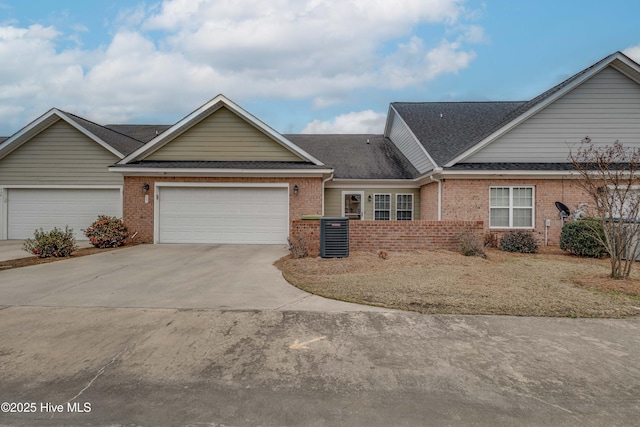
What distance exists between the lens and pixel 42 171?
1424 cm

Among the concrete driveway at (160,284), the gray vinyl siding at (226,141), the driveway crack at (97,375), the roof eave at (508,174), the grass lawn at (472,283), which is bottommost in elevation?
the driveway crack at (97,375)

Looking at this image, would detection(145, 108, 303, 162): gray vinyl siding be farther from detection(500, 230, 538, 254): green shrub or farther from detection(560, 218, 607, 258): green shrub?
detection(560, 218, 607, 258): green shrub

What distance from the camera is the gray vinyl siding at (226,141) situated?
13.5m

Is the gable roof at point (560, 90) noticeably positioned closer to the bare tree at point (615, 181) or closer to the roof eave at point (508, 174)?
the roof eave at point (508, 174)

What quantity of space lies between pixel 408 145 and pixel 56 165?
1621cm

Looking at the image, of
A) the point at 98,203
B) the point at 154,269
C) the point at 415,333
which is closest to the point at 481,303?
the point at 415,333

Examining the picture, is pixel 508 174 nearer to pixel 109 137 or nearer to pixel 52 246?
pixel 52 246

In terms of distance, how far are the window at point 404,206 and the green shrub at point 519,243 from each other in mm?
5044

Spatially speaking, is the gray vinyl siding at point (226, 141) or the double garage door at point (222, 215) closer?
the double garage door at point (222, 215)

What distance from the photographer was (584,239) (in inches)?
381

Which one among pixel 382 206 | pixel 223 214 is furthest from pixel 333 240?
pixel 382 206

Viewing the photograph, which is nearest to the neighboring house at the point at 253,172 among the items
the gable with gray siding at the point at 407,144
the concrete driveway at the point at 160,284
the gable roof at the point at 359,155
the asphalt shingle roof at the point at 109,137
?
the asphalt shingle roof at the point at 109,137

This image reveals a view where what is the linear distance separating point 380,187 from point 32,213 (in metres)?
15.5

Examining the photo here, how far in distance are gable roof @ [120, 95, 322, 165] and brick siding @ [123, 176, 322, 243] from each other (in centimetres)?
99
